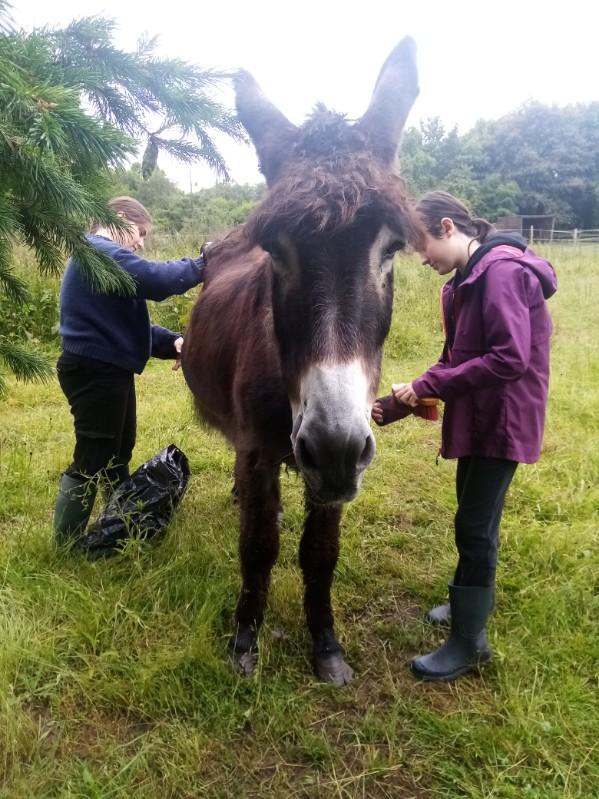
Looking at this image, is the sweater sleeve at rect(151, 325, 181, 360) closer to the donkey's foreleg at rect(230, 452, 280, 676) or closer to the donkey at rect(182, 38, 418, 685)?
the donkey at rect(182, 38, 418, 685)

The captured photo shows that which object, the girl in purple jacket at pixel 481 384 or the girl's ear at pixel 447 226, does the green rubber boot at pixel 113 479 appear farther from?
the girl's ear at pixel 447 226

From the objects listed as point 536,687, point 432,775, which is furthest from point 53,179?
point 536,687

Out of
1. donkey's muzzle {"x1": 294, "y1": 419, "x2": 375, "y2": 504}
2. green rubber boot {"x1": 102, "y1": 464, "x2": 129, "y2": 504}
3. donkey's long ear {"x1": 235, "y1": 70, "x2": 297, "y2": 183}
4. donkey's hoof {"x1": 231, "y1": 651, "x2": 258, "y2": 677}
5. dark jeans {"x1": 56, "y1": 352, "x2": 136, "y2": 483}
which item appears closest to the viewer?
donkey's muzzle {"x1": 294, "y1": 419, "x2": 375, "y2": 504}

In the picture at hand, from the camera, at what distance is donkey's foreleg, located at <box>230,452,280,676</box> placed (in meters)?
2.51

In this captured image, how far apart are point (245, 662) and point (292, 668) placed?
0.23 meters

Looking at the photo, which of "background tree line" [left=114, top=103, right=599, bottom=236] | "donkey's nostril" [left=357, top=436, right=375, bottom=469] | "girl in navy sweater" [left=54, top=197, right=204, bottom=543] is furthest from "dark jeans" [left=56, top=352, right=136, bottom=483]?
"background tree line" [left=114, top=103, right=599, bottom=236]

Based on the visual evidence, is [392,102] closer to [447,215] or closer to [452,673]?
[447,215]

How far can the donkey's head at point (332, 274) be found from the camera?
156 centimetres

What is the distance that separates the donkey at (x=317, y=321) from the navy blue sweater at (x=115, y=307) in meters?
0.58

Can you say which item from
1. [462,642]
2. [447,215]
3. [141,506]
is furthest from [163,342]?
[462,642]

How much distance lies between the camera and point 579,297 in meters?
11.9

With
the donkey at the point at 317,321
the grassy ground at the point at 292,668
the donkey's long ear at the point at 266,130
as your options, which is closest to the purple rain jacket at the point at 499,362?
the donkey at the point at 317,321

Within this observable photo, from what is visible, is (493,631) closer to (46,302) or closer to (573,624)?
(573,624)

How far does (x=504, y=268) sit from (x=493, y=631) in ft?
6.01
